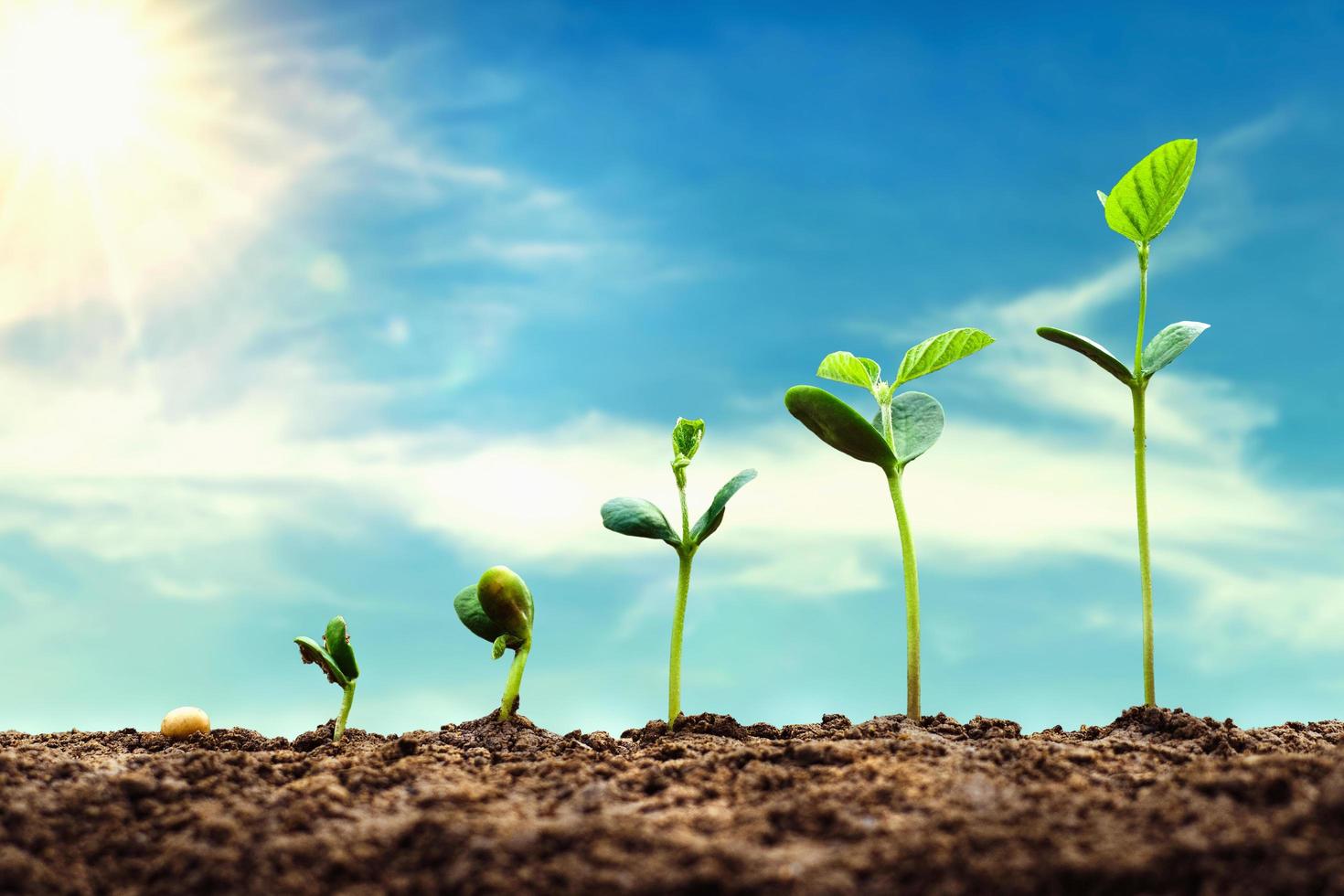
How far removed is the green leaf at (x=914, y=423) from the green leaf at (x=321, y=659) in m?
1.66

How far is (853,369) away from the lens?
3039mm

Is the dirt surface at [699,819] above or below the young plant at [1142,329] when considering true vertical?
below

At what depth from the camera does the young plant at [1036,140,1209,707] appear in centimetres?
281

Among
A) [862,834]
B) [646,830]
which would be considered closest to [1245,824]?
[862,834]

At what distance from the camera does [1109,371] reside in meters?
2.84

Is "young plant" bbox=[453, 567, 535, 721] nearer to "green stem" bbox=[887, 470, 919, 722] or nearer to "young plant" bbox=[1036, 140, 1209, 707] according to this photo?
"green stem" bbox=[887, 470, 919, 722]

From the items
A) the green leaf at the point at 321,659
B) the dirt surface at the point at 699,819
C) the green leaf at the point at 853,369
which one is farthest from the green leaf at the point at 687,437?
the green leaf at the point at 321,659

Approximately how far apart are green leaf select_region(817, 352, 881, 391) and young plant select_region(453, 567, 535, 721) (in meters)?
1.11

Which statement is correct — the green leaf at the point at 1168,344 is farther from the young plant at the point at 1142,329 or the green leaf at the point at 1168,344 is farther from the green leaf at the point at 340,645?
the green leaf at the point at 340,645

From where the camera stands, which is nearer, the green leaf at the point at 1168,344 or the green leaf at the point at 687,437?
the green leaf at the point at 1168,344

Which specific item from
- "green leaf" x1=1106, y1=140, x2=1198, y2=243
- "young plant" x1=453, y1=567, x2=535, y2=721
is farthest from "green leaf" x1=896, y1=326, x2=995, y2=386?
"young plant" x1=453, y1=567, x2=535, y2=721

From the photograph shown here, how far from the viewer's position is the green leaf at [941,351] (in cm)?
288

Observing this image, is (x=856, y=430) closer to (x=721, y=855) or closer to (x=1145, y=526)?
(x=1145, y=526)

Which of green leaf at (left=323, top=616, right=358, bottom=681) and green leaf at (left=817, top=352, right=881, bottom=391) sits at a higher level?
green leaf at (left=817, top=352, right=881, bottom=391)
